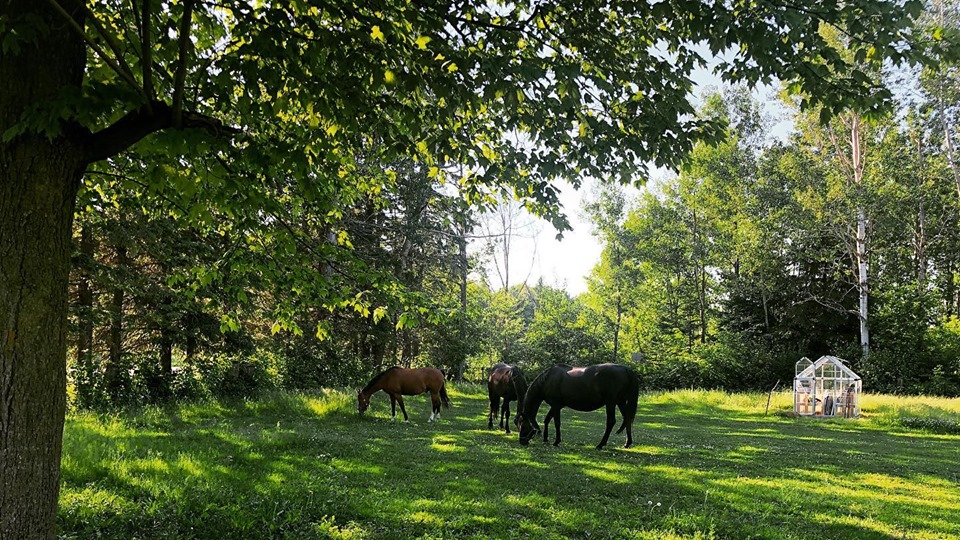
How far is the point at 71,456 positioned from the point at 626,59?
7.54 metres

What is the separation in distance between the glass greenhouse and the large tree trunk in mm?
23049

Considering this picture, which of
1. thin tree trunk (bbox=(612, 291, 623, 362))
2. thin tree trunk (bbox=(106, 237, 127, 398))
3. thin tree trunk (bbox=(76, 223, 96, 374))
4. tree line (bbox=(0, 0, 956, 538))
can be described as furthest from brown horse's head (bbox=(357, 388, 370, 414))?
thin tree trunk (bbox=(612, 291, 623, 362))

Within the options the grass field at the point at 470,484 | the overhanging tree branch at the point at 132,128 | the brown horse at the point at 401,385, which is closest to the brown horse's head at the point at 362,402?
the brown horse at the point at 401,385

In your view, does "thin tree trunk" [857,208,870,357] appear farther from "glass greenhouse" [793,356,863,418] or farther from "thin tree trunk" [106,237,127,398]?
"thin tree trunk" [106,237,127,398]

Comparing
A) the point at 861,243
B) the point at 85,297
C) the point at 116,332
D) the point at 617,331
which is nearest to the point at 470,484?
the point at 85,297

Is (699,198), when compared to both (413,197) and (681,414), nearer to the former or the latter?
(681,414)

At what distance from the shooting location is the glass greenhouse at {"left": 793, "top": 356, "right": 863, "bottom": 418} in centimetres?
2021

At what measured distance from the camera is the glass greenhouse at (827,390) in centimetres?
2021

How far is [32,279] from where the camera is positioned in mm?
3219

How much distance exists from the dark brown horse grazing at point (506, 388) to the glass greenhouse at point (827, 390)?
44.7 ft

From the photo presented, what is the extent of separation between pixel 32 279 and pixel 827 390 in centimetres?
2416

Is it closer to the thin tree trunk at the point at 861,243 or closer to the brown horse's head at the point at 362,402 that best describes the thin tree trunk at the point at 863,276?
the thin tree trunk at the point at 861,243

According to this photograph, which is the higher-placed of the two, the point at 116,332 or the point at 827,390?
the point at 116,332

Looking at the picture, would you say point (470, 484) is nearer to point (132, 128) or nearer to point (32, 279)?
point (32, 279)
